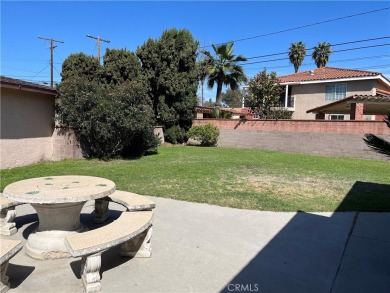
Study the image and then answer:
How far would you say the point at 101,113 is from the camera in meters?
11.7

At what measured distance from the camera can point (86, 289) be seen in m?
3.16

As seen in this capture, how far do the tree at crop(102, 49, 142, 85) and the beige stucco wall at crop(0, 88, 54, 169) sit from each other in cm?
625

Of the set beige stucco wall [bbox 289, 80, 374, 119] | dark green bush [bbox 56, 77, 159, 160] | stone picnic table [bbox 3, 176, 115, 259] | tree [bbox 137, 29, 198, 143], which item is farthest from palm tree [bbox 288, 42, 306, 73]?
stone picnic table [bbox 3, 176, 115, 259]

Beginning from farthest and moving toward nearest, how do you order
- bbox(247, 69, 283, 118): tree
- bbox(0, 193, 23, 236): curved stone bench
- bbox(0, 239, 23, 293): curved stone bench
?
bbox(247, 69, 283, 118): tree
bbox(0, 193, 23, 236): curved stone bench
bbox(0, 239, 23, 293): curved stone bench

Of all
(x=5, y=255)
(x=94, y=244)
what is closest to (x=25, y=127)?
(x=5, y=255)

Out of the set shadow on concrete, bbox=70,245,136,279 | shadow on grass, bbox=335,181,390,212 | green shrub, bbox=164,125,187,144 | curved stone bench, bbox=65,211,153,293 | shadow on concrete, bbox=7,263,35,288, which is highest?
green shrub, bbox=164,125,187,144

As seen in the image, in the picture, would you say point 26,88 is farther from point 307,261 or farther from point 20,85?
point 307,261

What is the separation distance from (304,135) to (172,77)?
848 centimetres

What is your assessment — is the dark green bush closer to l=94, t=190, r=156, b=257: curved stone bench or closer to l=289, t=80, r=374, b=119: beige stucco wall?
l=94, t=190, r=156, b=257: curved stone bench

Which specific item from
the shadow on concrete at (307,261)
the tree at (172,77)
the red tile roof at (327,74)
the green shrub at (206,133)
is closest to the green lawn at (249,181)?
the shadow on concrete at (307,261)

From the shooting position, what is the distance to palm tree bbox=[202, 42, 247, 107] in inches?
1041

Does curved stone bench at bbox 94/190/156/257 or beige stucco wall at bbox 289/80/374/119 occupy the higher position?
beige stucco wall at bbox 289/80/374/119

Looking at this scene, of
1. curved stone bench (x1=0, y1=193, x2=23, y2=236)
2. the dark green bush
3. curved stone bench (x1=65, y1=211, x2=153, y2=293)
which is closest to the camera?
curved stone bench (x1=65, y1=211, x2=153, y2=293)

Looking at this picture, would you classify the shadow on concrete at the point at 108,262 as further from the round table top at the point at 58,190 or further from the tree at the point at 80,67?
the tree at the point at 80,67
